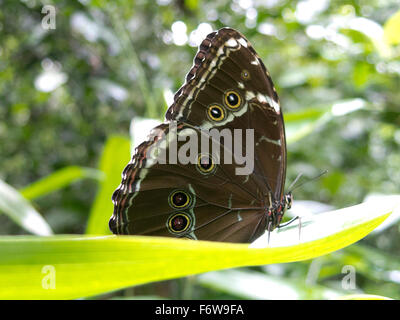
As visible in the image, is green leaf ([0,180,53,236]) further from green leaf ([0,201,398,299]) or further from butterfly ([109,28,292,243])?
green leaf ([0,201,398,299])

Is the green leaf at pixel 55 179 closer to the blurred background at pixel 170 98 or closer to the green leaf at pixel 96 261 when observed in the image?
the blurred background at pixel 170 98

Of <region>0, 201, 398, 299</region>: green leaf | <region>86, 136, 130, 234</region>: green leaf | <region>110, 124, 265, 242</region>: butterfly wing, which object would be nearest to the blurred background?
<region>86, 136, 130, 234</region>: green leaf

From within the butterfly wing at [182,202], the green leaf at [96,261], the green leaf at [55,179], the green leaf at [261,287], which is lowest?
the green leaf at [261,287]

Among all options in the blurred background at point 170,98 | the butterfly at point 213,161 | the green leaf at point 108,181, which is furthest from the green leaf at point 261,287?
the green leaf at point 108,181

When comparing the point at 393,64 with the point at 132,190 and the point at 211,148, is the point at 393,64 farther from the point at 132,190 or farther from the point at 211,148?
the point at 132,190

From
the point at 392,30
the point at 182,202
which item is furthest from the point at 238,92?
the point at 392,30

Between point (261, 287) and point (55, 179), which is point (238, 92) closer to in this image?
point (261, 287)
